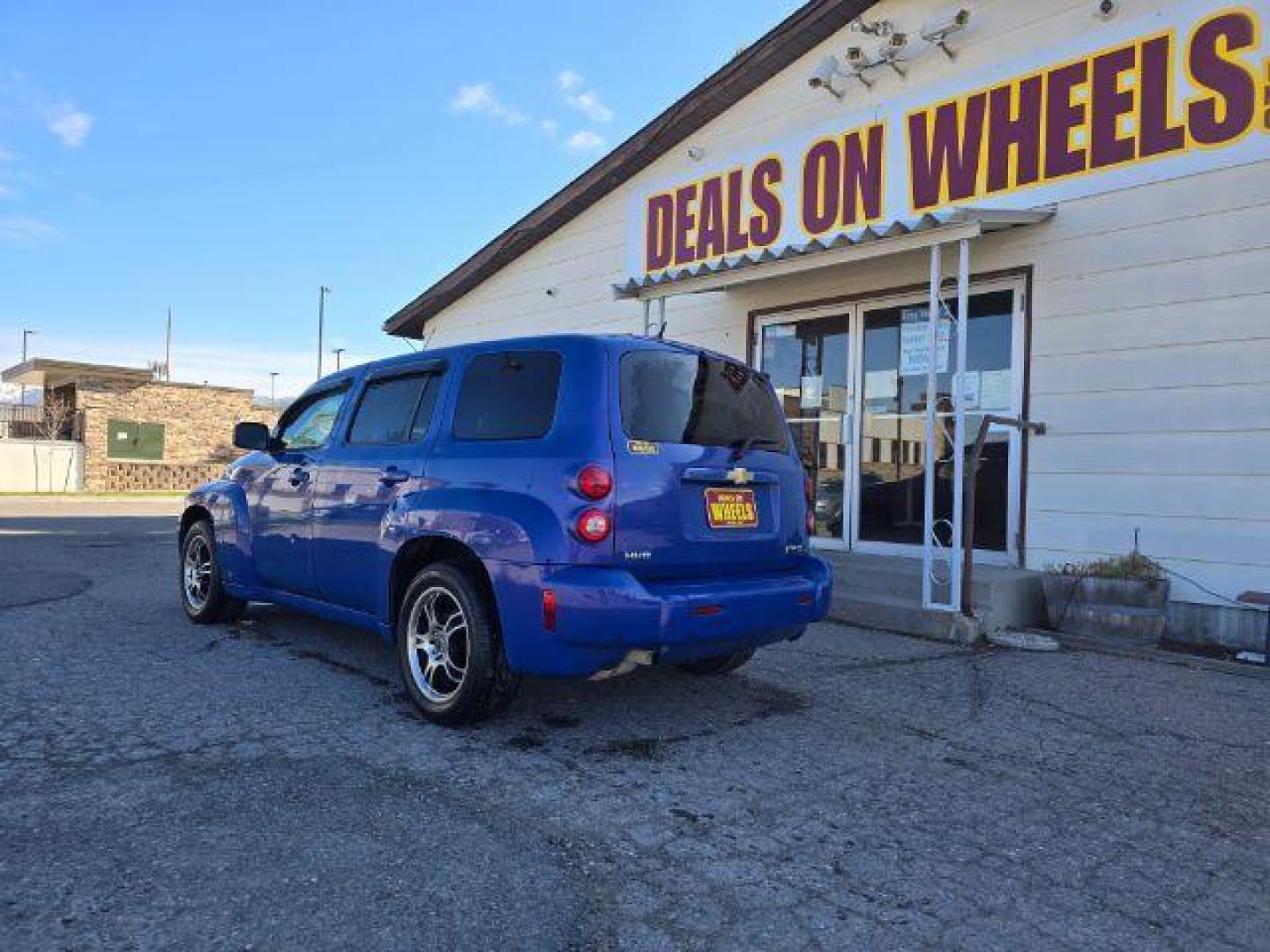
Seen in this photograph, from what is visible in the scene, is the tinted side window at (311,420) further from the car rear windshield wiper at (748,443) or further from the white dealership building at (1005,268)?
the white dealership building at (1005,268)

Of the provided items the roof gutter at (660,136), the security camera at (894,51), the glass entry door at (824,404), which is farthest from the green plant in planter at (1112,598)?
the roof gutter at (660,136)

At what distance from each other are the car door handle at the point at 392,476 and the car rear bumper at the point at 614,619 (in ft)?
3.17

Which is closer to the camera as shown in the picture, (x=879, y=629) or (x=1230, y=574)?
(x=1230, y=574)

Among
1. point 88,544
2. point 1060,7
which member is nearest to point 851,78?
point 1060,7

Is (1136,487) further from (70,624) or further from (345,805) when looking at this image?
(70,624)

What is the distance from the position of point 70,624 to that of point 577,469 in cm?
467

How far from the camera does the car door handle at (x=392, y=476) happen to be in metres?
4.46

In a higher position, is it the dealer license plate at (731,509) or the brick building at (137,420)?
the brick building at (137,420)

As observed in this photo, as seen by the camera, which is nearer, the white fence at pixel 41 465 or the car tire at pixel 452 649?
the car tire at pixel 452 649

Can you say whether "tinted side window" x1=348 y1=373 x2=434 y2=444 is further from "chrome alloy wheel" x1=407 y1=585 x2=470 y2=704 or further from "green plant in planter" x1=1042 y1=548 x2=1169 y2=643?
"green plant in planter" x1=1042 y1=548 x2=1169 y2=643

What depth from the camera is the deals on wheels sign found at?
21.0 feet

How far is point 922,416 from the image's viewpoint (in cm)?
816

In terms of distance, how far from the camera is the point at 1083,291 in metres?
7.10

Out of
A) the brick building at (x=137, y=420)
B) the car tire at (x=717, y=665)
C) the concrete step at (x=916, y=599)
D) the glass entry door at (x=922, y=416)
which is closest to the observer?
the car tire at (x=717, y=665)
